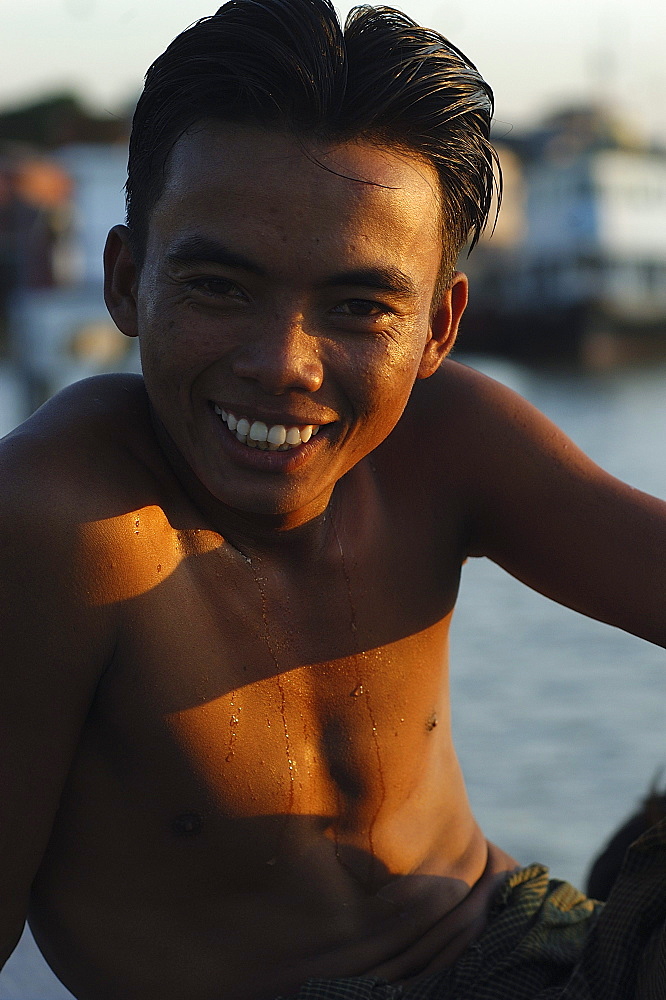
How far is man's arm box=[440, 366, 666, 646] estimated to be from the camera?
2.18m

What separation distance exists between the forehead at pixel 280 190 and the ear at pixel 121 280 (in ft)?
0.39

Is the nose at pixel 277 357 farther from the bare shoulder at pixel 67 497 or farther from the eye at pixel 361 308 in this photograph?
the bare shoulder at pixel 67 497

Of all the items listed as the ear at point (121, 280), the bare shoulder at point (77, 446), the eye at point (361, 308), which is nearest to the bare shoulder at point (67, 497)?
the bare shoulder at point (77, 446)

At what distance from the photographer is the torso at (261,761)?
1.81 metres

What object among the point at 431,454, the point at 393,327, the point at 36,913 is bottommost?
the point at 36,913

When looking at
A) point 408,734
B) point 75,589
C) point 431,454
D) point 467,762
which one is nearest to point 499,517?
point 431,454

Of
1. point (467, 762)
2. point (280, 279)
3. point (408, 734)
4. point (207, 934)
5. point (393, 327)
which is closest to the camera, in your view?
point (280, 279)

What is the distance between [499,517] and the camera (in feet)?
7.22

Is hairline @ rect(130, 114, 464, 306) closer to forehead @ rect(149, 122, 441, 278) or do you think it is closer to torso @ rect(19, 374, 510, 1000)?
forehead @ rect(149, 122, 441, 278)

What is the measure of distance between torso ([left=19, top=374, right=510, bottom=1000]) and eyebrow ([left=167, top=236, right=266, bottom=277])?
30cm

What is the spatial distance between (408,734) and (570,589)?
38 centimetres

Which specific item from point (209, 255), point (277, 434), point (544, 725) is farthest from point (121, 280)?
point (544, 725)

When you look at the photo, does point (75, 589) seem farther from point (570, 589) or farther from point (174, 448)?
point (570, 589)

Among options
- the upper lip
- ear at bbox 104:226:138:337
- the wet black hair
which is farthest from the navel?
the wet black hair
